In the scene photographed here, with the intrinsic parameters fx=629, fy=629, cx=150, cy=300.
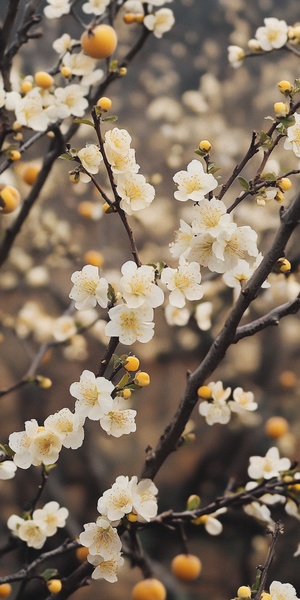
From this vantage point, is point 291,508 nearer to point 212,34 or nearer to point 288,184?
point 288,184

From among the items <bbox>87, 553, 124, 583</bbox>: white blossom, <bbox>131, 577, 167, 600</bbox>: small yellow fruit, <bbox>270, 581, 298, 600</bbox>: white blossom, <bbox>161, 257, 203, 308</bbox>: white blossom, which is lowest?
<bbox>131, 577, 167, 600</bbox>: small yellow fruit

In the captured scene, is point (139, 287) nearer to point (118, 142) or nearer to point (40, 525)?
point (118, 142)

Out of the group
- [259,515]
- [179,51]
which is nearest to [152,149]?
[179,51]

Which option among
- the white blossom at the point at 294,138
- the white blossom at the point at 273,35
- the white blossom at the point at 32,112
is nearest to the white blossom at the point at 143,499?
the white blossom at the point at 294,138

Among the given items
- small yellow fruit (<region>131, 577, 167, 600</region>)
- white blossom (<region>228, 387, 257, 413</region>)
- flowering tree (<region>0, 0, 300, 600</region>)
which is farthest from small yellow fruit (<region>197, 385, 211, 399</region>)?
small yellow fruit (<region>131, 577, 167, 600</region>)

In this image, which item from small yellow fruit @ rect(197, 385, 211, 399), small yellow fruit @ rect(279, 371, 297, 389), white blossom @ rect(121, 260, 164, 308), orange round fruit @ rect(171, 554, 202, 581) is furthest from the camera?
small yellow fruit @ rect(279, 371, 297, 389)

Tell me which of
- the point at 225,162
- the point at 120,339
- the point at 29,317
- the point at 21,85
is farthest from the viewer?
the point at 225,162

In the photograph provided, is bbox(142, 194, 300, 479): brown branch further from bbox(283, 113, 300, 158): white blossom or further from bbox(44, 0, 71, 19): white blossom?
bbox(44, 0, 71, 19): white blossom
